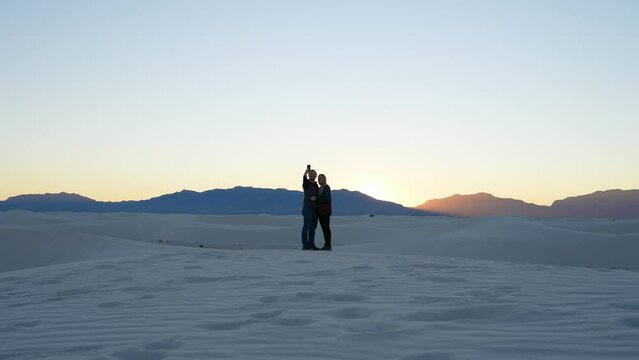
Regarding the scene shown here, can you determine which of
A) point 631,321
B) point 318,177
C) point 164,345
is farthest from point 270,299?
point 318,177

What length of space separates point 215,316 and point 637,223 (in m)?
20.5

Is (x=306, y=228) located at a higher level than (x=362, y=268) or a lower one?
higher

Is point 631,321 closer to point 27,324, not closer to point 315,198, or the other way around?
point 27,324

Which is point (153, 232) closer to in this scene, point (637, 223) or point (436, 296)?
point (637, 223)

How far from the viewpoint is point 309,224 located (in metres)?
13.0

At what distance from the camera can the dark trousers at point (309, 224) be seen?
41.8 feet

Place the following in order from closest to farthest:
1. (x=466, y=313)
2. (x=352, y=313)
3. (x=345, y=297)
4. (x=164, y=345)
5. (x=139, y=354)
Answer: (x=139, y=354) < (x=164, y=345) < (x=466, y=313) < (x=352, y=313) < (x=345, y=297)

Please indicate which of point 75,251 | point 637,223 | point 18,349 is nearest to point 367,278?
point 18,349

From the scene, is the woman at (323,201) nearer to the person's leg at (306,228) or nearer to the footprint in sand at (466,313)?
the person's leg at (306,228)

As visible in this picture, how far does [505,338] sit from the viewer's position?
3688mm

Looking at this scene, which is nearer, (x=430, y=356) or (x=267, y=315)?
(x=430, y=356)

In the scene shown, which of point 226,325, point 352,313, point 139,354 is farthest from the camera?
point 352,313

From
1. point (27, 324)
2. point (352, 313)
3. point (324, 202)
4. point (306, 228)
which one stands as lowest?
point (27, 324)

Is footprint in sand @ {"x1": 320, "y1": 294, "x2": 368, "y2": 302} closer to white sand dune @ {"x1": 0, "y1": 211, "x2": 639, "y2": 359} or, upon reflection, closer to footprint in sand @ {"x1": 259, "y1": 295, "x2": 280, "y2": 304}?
white sand dune @ {"x1": 0, "y1": 211, "x2": 639, "y2": 359}
